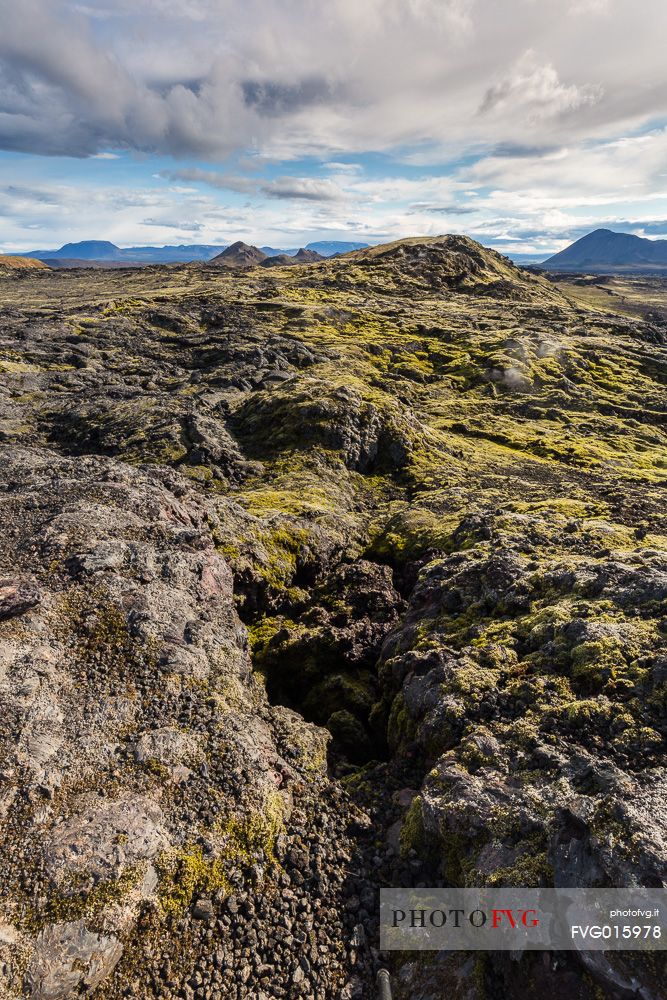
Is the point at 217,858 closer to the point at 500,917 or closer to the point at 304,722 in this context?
the point at 304,722

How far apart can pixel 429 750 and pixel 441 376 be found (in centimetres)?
7358

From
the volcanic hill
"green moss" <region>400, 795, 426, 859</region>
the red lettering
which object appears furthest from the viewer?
"green moss" <region>400, 795, 426, 859</region>

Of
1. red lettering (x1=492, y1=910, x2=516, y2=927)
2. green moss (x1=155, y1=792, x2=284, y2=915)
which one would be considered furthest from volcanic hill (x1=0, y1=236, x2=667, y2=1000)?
red lettering (x1=492, y1=910, x2=516, y2=927)

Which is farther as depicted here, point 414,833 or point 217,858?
point 414,833

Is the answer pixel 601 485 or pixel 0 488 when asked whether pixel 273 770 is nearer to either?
pixel 0 488

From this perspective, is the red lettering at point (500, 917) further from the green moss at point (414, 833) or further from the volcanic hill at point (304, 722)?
the green moss at point (414, 833)

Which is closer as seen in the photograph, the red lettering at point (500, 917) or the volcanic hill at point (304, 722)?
the volcanic hill at point (304, 722)

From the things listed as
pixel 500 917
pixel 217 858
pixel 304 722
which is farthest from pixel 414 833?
pixel 304 722

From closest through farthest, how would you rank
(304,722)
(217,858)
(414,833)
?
(217,858)
(414,833)
(304,722)

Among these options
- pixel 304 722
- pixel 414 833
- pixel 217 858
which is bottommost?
pixel 304 722

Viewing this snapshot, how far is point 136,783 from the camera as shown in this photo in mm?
14297

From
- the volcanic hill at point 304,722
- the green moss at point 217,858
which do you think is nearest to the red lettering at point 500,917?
the volcanic hill at point 304,722

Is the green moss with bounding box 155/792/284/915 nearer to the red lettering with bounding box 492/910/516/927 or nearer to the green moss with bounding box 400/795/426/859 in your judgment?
the green moss with bounding box 400/795/426/859

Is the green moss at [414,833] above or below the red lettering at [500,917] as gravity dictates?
below
